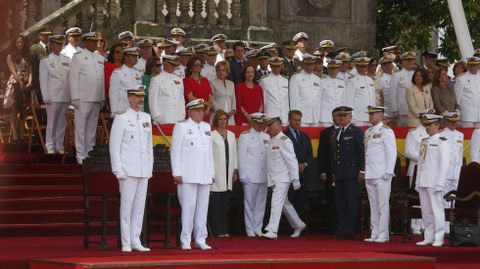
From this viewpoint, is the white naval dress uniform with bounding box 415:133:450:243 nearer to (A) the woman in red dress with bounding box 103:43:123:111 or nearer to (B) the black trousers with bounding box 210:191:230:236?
(B) the black trousers with bounding box 210:191:230:236

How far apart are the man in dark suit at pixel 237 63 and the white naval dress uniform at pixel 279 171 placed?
2.29m

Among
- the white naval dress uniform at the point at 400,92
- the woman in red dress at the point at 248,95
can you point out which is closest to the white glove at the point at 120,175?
the woman in red dress at the point at 248,95

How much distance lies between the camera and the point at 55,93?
697 inches

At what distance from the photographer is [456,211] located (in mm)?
15961

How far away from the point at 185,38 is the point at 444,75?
5551 millimetres

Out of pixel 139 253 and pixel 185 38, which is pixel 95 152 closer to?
pixel 139 253

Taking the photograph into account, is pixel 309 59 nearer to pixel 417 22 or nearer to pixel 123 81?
pixel 123 81

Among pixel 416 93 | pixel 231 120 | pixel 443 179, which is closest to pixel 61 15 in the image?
pixel 231 120

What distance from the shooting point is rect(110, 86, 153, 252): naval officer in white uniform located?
12898 millimetres

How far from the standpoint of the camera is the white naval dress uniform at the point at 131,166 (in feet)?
A: 42.3

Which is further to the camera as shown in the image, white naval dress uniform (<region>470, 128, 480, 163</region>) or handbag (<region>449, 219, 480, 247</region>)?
white naval dress uniform (<region>470, 128, 480, 163</region>)

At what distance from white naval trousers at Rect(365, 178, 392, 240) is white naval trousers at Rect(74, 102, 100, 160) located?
15.2 ft

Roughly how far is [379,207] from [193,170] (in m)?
3.82

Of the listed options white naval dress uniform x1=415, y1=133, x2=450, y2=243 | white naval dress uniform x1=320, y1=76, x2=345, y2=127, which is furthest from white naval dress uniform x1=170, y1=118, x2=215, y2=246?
white naval dress uniform x1=320, y1=76, x2=345, y2=127
